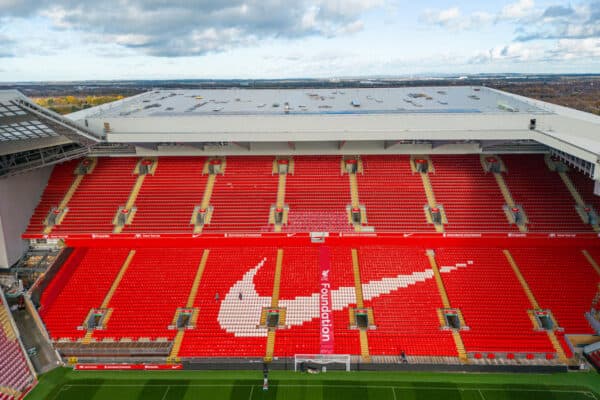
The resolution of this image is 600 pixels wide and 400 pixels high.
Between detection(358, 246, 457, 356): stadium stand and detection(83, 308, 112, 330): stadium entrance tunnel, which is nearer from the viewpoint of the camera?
detection(358, 246, 457, 356): stadium stand

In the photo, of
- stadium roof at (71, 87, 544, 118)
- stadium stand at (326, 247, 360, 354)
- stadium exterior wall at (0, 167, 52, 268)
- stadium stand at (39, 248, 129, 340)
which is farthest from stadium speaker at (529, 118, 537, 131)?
stadium exterior wall at (0, 167, 52, 268)

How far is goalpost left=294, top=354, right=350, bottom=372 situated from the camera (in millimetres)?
18891

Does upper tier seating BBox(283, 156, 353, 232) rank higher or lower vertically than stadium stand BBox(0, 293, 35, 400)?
higher

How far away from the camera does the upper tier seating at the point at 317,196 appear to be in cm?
2550

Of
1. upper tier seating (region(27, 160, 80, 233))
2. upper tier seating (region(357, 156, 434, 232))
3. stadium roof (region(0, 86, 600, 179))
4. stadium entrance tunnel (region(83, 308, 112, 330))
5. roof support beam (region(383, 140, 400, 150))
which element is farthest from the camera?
roof support beam (region(383, 140, 400, 150))

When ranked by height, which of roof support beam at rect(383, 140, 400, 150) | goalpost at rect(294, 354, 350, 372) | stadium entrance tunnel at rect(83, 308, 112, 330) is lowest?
goalpost at rect(294, 354, 350, 372)

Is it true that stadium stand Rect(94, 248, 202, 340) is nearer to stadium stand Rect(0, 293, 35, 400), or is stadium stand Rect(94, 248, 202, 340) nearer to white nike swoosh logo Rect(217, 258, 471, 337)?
white nike swoosh logo Rect(217, 258, 471, 337)

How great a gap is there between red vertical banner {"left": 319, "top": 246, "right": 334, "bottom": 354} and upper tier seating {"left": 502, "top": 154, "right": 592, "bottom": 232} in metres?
12.7

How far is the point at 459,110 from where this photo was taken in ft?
91.2

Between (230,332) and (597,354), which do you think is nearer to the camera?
(597,354)

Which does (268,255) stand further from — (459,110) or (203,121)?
(459,110)

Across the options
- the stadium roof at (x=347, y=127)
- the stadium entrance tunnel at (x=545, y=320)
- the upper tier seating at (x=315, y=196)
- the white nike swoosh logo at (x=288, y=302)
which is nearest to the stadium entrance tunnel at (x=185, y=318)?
the white nike swoosh logo at (x=288, y=302)

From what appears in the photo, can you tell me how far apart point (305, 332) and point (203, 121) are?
50.6ft

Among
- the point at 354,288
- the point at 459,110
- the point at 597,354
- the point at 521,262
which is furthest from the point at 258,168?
the point at 597,354
